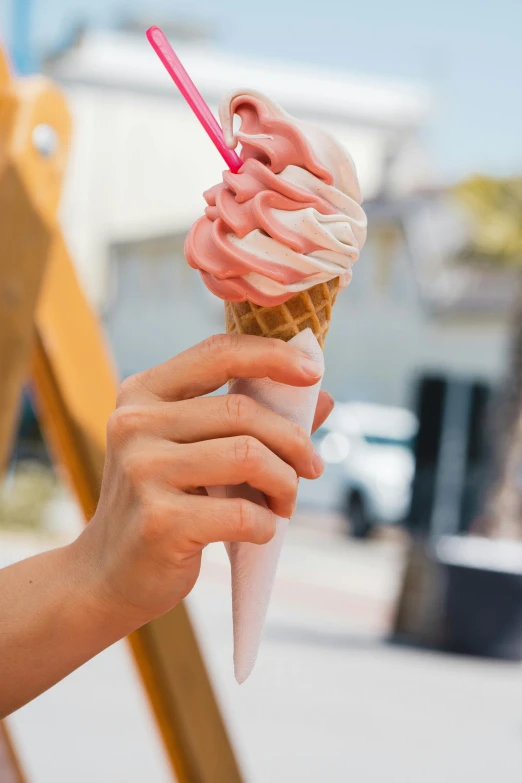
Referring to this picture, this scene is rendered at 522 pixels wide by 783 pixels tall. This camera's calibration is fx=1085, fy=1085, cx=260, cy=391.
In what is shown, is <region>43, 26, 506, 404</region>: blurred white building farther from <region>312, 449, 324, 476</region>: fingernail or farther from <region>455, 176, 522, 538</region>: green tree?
<region>312, 449, 324, 476</region>: fingernail

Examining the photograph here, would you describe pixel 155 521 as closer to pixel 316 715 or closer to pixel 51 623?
pixel 51 623

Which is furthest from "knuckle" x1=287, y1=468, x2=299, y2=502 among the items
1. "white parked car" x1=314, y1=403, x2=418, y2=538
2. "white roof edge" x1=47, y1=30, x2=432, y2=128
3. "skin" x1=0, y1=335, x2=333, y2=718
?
"white roof edge" x1=47, y1=30, x2=432, y2=128

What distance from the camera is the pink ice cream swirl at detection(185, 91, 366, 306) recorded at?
3.44 ft

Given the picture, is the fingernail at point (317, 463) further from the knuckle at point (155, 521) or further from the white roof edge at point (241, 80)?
the white roof edge at point (241, 80)

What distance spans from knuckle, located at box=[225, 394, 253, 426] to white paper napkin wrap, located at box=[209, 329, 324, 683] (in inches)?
2.7

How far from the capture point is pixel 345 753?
5301mm

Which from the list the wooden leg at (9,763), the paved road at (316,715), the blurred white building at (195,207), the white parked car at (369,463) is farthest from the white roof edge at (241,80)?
the wooden leg at (9,763)

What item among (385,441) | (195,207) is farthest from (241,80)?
(385,441)

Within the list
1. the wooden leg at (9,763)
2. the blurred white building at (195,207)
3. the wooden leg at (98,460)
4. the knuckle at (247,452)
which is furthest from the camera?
the blurred white building at (195,207)

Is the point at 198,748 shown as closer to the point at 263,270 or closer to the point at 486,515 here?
the point at 263,270

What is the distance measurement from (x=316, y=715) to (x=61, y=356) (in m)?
4.32

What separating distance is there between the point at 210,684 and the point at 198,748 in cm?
12

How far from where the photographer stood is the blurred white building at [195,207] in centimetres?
1775

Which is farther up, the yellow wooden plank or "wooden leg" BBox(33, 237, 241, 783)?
the yellow wooden plank
